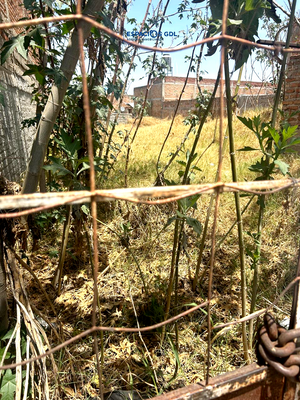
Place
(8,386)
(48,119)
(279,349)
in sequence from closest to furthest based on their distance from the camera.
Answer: (279,349) → (8,386) → (48,119)

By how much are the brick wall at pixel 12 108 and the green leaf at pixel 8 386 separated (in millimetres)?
2142

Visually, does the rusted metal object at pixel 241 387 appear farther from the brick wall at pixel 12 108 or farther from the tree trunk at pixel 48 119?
the brick wall at pixel 12 108

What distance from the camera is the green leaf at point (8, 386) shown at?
1.00m

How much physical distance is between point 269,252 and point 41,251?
192 centimetres

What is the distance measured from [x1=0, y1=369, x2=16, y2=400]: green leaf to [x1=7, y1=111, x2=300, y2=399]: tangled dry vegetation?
0.20 m

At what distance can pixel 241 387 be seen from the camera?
0.79 meters

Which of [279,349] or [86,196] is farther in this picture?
[279,349]

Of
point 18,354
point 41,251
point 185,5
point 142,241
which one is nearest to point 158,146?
point 185,5

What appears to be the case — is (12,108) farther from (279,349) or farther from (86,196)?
(279,349)

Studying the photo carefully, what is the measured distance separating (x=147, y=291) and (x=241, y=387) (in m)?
Answer: 1.21

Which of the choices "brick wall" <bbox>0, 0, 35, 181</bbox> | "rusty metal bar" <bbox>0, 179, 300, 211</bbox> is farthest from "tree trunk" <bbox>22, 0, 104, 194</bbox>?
"brick wall" <bbox>0, 0, 35, 181</bbox>

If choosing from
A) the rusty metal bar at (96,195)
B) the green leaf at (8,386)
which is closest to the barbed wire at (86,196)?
the rusty metal bar at (96,195)

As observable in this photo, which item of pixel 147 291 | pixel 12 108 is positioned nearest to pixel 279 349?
pixel 147 291

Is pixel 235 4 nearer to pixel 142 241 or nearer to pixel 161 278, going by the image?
pixel 161 278
